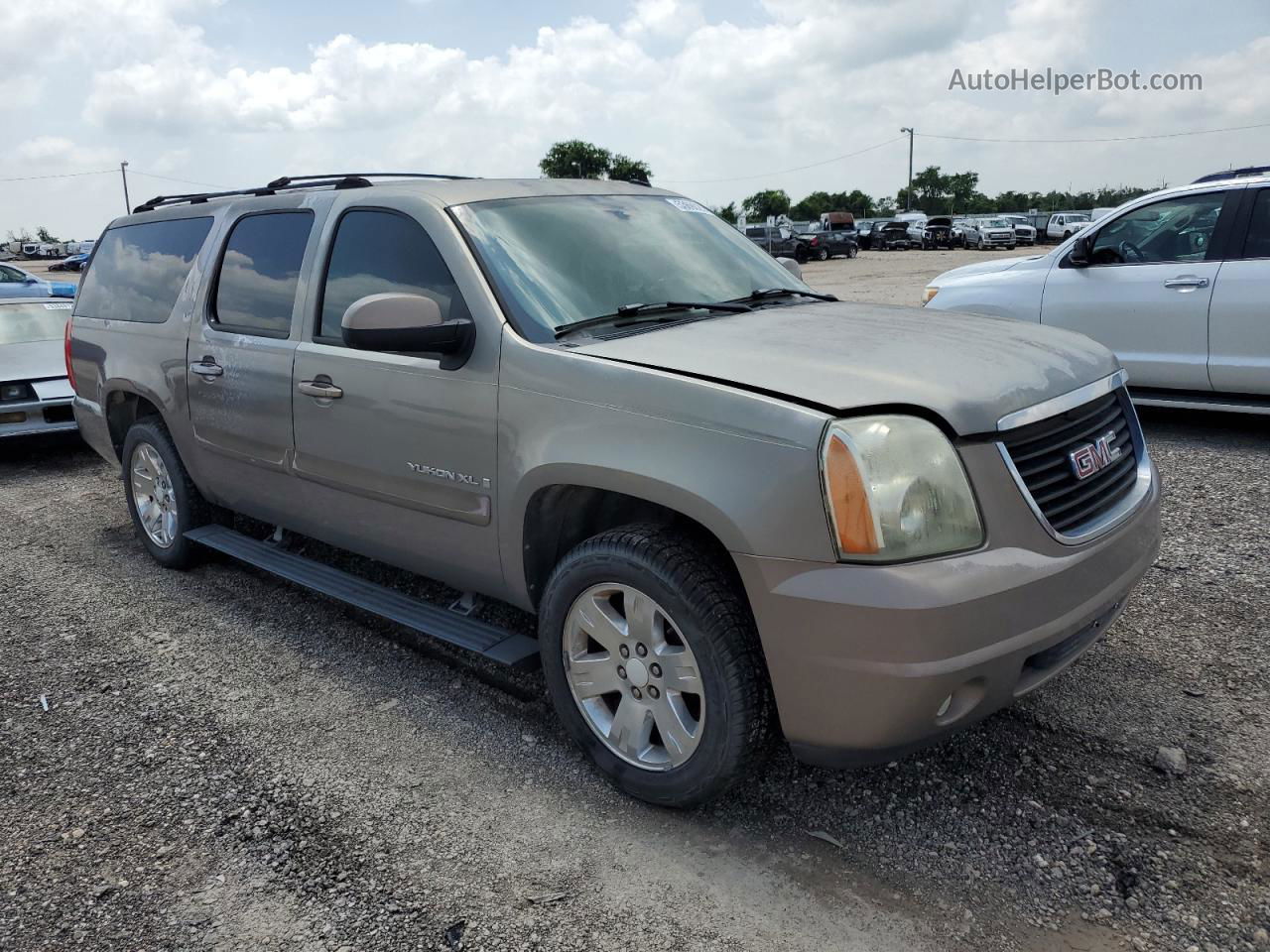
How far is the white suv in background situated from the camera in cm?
646

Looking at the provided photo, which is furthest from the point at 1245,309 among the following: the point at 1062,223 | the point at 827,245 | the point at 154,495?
the point at 1062,223

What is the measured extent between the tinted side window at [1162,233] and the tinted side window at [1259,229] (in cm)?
22

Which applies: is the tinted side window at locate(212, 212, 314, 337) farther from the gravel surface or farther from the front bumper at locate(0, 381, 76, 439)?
the front bumper at locate(0, 381, 76, 439)

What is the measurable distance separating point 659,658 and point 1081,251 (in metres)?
5.82

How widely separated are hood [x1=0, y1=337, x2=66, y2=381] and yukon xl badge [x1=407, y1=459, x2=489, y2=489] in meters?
5.70

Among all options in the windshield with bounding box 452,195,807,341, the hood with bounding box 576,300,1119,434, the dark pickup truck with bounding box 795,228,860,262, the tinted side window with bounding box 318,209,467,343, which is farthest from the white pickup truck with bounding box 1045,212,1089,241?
the tinted side window with bounding box 318,209,467,343

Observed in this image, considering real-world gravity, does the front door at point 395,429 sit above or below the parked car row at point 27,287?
below

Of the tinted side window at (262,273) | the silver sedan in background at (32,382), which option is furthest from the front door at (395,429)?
the silver sedan in background at (32,382)

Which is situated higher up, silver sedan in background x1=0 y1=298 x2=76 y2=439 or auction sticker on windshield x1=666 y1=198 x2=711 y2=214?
auction sticker on windshield x1=666 y1=198 x2=711 y2=214

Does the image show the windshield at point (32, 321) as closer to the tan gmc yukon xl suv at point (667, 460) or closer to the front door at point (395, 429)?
the tan gmc yukon xl suv at point (667, 460)

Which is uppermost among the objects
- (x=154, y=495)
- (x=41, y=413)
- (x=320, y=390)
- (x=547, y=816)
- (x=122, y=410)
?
(x=320, y=390)

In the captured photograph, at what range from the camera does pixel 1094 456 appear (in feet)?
→ 9.44

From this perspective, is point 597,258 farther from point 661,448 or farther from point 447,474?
point 661,448

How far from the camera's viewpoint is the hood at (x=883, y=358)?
8.40ft
